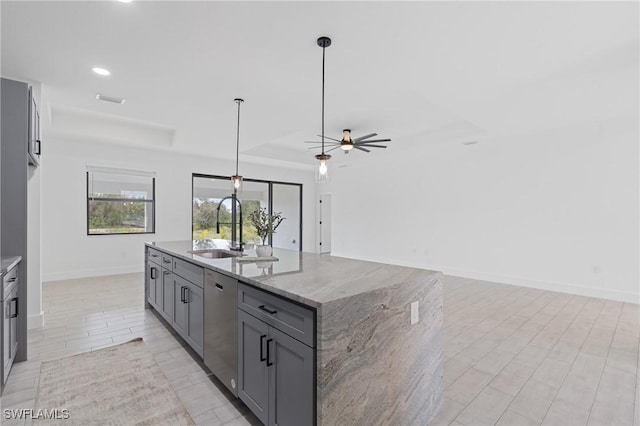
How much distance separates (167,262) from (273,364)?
2089mm

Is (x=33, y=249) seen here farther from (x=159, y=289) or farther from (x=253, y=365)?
(x=253, y=365)

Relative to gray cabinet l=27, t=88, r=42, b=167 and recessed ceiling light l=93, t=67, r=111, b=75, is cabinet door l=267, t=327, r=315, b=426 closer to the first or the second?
gray cabinet l=27, t=88, r=42, b=167

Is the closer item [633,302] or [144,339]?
[144,339]

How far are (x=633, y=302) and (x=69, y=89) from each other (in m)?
7.83

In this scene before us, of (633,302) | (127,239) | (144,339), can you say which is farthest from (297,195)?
(633,302)

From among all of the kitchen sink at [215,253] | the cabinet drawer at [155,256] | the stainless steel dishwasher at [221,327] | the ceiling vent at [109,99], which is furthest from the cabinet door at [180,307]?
the ceiling vent at [109,99]

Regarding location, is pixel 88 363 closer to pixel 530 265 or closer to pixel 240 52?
pixel 240 52

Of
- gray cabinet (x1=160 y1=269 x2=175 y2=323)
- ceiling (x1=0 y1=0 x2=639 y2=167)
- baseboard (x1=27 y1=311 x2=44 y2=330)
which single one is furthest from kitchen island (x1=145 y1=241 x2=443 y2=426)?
baseboard (x1=27 y1=311 x2=44 y2=330)

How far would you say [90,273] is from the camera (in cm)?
604

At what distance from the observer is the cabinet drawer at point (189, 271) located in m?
2.46

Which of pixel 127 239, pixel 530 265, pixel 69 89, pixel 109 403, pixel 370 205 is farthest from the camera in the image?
pixel 370 205

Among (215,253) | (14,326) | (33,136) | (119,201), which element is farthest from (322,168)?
(119,201)

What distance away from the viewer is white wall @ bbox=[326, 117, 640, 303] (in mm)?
4613

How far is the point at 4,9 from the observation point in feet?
7.14
